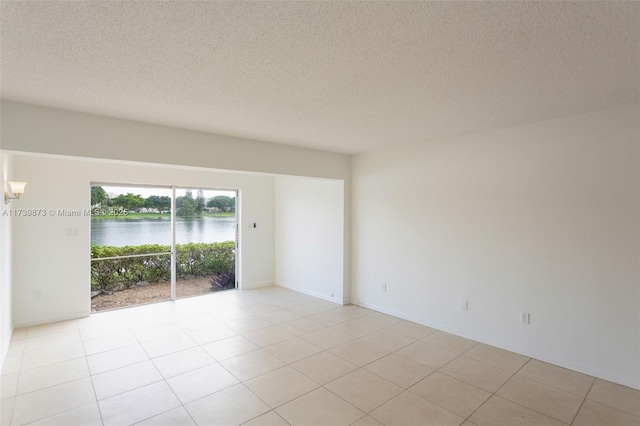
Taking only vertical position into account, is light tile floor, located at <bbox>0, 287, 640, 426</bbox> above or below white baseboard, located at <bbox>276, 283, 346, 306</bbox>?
below

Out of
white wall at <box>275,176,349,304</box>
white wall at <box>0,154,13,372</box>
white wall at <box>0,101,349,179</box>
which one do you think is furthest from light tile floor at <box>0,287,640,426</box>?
white wall at <box>0,101,349,179</box>

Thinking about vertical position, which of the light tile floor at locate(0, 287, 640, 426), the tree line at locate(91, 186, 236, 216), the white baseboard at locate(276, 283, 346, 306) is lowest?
the light tile floor at locate(0, 287, 640, 426)

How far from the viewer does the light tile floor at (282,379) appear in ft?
8.45

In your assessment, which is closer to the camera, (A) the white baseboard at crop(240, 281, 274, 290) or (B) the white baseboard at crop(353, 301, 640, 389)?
(B) the white baseboard at crop(353, 301, 640, 389)

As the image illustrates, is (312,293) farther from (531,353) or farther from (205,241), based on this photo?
(531,353)

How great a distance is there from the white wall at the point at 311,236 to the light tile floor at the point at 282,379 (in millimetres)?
1319

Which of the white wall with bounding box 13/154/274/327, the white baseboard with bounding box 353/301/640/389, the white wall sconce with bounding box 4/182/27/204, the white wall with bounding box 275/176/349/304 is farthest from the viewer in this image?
the white wall with bounding box 275/176/349/304

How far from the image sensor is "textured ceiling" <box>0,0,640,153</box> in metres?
1.60

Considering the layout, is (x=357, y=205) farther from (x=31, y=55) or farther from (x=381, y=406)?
(x=31, y=55)

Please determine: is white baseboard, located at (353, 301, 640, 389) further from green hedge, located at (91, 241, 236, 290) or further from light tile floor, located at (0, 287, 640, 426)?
green hedge, located at (91, 241, 236, 290)

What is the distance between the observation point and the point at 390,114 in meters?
3.24

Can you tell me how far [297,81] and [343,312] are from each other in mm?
3813

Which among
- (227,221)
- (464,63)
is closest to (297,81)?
(464,63)

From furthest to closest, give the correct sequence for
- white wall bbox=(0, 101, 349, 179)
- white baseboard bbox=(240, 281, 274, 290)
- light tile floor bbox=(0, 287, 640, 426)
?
white baseboard bbox=(240, 281, 274, 290) < white wall bbox=(0, 101, 349, 179) < light tile floor bbox=(0, 287, 640, 426)
